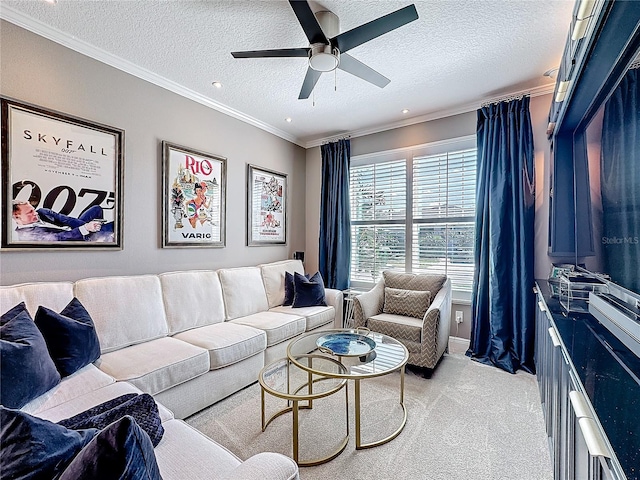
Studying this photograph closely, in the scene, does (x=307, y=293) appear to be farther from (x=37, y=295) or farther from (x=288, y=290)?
(x=37, y=295)

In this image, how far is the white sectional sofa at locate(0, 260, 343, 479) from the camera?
1193mm

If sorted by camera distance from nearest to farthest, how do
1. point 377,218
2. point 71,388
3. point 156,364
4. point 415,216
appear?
point 71,388 < point 156,364 < point 415,216 < point 377,218

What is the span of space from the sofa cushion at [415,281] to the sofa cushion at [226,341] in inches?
64.8

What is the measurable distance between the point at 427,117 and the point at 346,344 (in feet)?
9.60

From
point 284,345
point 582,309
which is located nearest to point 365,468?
point 284,345

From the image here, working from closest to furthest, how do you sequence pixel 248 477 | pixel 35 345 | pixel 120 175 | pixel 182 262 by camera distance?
pixel 248 477
pixel 35 345
pixel 120 175
pixel 182 262

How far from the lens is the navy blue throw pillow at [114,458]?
2.13 ft

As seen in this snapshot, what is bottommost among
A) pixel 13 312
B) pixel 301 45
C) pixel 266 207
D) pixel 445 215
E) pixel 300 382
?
pixel 300 382

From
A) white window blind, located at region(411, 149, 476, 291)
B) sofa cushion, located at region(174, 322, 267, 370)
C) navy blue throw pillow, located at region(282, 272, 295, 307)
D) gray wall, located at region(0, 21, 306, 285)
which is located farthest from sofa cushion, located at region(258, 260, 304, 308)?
white window blind, located at region(411, 149, 476, 291)

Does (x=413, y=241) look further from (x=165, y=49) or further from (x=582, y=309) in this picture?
(x=165, y=49)

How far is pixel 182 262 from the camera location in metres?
3.15

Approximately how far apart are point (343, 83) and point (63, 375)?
3118 mm

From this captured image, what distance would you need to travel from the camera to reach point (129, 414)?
1143mm

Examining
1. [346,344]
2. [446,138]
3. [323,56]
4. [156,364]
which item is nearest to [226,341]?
[156,364]
